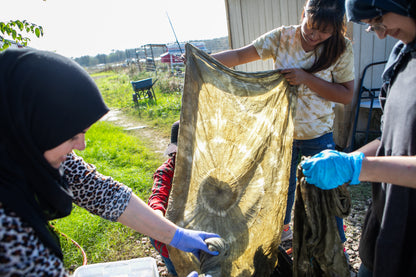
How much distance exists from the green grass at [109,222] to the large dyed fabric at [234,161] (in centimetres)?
146

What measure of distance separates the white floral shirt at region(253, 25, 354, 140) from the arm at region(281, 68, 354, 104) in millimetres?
72

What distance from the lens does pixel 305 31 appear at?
2102 millimetres

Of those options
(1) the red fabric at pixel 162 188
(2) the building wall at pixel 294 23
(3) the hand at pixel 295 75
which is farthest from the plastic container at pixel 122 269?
(2) the building wall at pixel 294 23

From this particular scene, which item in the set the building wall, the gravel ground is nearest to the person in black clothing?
the gravel ground

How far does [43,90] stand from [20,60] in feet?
0.44

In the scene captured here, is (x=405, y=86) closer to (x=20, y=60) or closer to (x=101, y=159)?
(x=20, y=60)

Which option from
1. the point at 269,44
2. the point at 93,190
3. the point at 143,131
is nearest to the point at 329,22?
the point at 269,44

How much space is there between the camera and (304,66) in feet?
7.29

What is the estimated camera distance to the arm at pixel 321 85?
211 centimetres

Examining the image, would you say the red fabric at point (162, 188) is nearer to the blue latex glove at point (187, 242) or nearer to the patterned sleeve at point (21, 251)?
the blue latex glove at point (187, 242)

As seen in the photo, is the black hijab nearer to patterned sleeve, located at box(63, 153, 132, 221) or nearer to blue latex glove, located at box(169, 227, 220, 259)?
patterned sleeve, located at box(63, 153, 132, 221)

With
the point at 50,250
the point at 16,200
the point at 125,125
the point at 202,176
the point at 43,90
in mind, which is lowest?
the point at 125,125

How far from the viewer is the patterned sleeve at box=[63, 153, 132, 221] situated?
4.88 feet

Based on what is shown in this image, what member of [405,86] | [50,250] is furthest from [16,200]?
[405,86]
